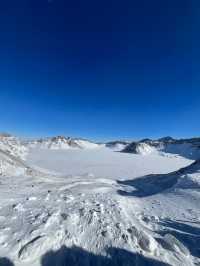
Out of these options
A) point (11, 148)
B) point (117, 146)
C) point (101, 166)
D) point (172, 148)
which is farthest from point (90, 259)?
Answer: point (117, 146)

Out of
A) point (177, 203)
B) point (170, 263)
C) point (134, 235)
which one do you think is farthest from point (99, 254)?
point (177, 203)

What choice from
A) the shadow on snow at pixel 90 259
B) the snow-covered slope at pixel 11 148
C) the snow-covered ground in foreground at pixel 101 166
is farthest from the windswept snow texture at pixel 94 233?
the snow-covered slope at pixel 11 148

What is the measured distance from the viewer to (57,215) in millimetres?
6875

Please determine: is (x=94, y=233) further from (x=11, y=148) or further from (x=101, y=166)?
(x=11, y=148)

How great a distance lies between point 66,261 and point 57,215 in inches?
96.3

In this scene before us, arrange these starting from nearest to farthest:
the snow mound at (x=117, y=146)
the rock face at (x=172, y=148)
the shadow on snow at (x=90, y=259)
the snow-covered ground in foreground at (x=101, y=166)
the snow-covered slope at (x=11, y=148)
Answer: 1. the shadow on snow at (x=90, y=259)
2. the snow-covered ground in foreground at (x=101, y=166)
3. the snow-covered slope at (x=11, y=148)
4. the rock face at (x=172, y=148)
5. the snow mound at (x=117, y=146)

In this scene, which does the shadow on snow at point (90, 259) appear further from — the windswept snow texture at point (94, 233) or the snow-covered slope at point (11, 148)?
the snow-covered slope at point (11, 148)

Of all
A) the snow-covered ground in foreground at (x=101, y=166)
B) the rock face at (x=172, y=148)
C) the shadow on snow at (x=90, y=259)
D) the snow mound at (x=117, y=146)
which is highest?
the snow mound at (x=117, y=146)

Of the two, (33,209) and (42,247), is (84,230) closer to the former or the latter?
(42,247)

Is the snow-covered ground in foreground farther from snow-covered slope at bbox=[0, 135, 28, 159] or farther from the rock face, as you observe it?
the rock face

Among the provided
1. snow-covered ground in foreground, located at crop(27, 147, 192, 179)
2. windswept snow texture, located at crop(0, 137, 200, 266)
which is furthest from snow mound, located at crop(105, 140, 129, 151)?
windswept snow texture, located at crop(0, 137, 200, 266)

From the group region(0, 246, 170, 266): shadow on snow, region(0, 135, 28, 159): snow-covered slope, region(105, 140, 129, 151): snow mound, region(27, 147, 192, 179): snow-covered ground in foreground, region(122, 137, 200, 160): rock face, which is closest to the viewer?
region(0, 246, 170, 266): shadow on snow

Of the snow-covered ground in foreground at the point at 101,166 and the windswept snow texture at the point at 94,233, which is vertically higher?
the snow-covered ground in foreground at the point at 101,166

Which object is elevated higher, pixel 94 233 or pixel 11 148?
pixel 11 148
